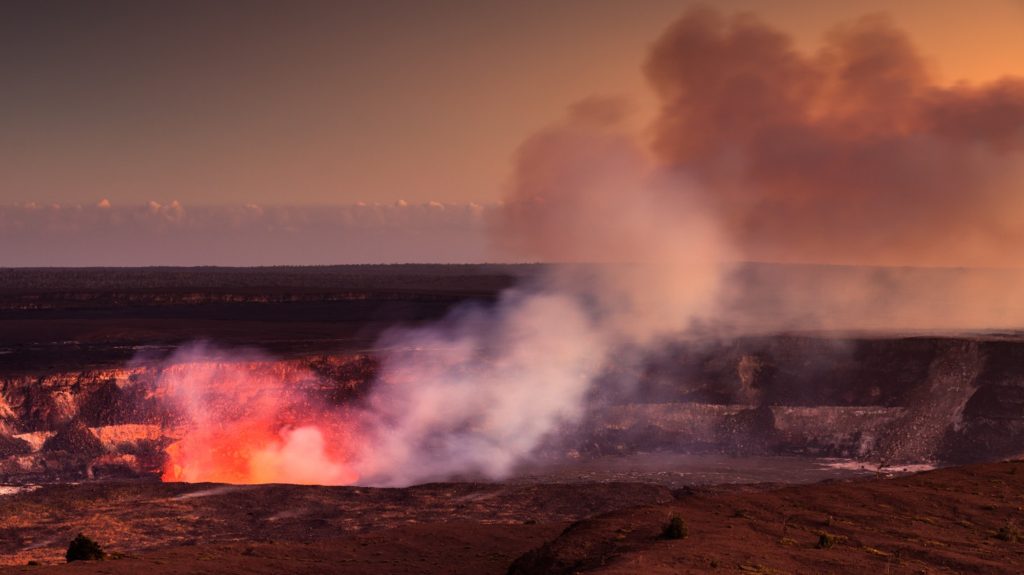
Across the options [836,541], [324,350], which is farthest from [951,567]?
[324,350]

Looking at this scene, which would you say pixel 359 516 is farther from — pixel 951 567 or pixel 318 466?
pixel 951 567

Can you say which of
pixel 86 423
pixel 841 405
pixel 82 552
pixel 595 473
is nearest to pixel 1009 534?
pixel 595 473

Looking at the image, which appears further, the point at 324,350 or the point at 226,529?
the point at 324,350

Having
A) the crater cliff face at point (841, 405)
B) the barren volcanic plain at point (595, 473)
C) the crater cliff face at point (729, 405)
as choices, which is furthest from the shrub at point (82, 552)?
the crater cliff face at point (841, 405)

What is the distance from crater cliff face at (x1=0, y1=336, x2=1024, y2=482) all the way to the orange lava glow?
53 cm

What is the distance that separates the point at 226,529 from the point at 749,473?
106ft

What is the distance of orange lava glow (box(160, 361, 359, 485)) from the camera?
184 feet

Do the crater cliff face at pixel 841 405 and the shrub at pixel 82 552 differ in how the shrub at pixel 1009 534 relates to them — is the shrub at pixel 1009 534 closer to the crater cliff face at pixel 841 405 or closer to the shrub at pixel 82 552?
the crater cliff face at pixel 841 405

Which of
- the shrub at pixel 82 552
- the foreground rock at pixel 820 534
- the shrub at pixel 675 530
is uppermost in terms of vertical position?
the shrub at pixel 675 530

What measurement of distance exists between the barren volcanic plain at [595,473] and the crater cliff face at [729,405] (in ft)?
0.49

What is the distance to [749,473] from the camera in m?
56.7

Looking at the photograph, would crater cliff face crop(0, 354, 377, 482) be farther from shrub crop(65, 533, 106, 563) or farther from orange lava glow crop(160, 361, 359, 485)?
shrub crop(65, 533, 106, 563)

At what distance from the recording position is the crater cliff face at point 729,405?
56.0m

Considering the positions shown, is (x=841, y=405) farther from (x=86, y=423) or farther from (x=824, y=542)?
(x=86, y=423)
